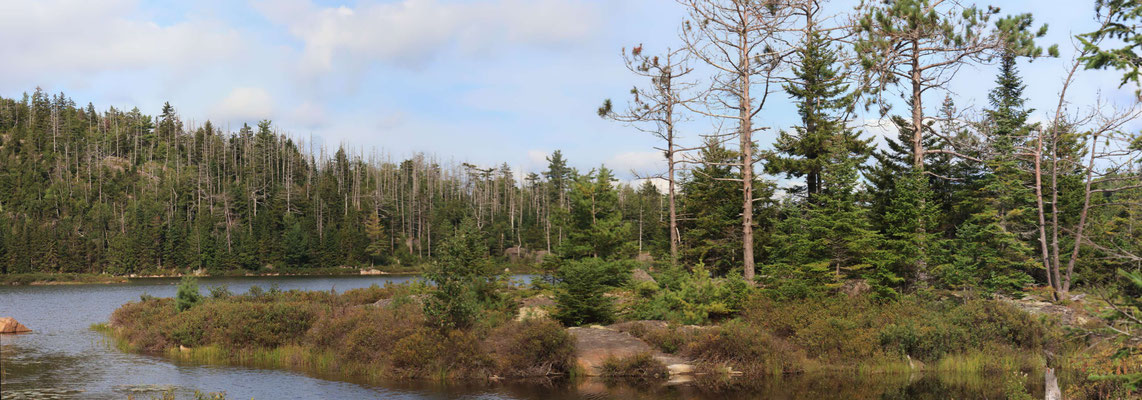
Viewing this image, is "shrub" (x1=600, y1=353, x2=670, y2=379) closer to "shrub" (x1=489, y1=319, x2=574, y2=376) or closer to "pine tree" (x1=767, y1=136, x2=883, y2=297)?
"shrub" (x1=489, y1=319, x2=574, y2=376)

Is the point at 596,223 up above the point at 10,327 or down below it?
above

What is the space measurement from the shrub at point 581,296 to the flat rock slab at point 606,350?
51.4 inches

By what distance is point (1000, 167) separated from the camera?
27.0 m

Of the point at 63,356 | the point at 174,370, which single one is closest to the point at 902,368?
the point at 174,370

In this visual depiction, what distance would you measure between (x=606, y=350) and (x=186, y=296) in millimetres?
18691

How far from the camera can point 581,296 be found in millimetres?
24922

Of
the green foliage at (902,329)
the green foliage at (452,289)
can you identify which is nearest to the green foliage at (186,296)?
the green foliage at (452,289)

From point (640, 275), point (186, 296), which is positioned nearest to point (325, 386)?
point (186, 296)

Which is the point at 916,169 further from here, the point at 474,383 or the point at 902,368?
the point at 474,383

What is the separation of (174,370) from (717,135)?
73.1ft

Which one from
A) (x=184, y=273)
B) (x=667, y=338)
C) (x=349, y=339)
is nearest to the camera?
(x=667, y=338)

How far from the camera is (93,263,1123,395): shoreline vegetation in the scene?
21484 mm

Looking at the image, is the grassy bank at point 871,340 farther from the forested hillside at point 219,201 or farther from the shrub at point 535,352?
the forested hillside at point 219,201

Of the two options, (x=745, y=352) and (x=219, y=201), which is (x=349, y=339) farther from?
(x=219, y=201)
